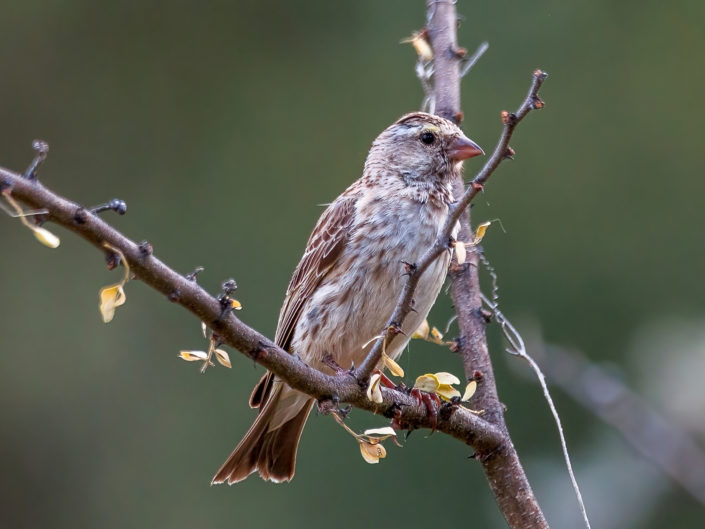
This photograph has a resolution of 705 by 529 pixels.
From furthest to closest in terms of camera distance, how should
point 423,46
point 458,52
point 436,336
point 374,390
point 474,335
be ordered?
point 423,46, point 458,52, point 436,336, point 474,335, point 374,390

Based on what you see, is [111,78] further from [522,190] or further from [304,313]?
[304,313]

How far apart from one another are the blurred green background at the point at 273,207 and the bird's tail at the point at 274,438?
9.04 ft

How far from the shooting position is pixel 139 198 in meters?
11.6

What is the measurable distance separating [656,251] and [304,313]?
5.71 metres

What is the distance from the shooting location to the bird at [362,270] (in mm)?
4363

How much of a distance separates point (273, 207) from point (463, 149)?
6205mm

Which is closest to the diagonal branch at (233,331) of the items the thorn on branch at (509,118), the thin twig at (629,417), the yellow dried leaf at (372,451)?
the yellow dried leaf at (372,451)

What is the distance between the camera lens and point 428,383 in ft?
11.0

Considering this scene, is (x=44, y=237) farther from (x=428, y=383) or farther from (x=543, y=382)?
(x=543, y=382)

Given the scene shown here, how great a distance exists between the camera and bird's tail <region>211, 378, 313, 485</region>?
15.5ft

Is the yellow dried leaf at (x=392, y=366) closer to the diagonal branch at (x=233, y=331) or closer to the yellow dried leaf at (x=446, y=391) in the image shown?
the diagonal branch at (x=233, y=331)

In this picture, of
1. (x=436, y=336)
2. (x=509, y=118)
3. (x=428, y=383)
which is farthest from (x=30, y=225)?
(x=436, y=336)

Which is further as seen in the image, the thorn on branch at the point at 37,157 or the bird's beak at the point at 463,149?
the bird's beak at the point at 463,149

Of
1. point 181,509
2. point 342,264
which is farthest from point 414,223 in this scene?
point 181,509
